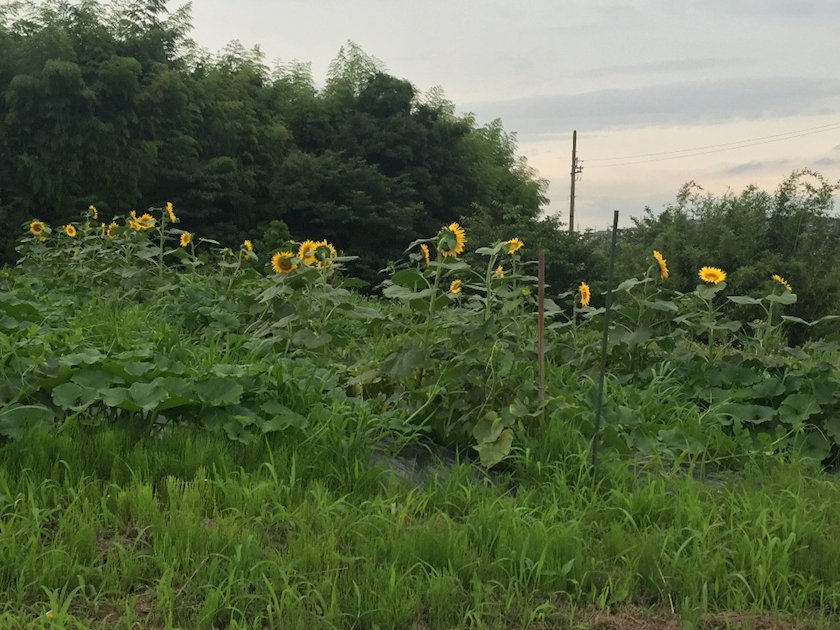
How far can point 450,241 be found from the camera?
2.73m

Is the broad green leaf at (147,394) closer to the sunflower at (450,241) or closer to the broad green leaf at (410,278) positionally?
the broad green leaf at (410,278)

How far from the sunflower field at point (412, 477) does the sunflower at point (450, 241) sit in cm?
1

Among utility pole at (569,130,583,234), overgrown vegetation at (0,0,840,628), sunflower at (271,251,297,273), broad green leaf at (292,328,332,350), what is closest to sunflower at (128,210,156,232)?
overgrown vegetation at (0,0,840,628)

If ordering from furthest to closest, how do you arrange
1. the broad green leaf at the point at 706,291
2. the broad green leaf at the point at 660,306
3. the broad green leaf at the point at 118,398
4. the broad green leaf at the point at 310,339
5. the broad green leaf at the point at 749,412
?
1. the broad green leaf at the point at 706,291
2. the broad green leaf at the point at 660,306
3. the broad green leaf at the point at 310,339
4. the broad green leaf at the point at 749,412
5. the broad green leaf at the point at 118,398

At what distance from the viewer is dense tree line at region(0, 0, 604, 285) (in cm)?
1400

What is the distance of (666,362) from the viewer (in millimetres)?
3312

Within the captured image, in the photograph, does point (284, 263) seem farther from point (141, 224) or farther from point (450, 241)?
point (141, 224)

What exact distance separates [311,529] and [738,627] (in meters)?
0.91

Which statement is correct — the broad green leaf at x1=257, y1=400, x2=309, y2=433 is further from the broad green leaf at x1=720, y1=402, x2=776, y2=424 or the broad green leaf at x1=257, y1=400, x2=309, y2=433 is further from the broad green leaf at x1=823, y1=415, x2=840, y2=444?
the broad green leaf at x1=823, y1=415, x2=840, y2=444

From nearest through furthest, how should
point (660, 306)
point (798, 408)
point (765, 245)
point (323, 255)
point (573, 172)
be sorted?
point (798, 408) < point (660, 306) < point (323, 255) < point (765, 245) < point (573, 172)

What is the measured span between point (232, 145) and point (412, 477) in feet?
53.2

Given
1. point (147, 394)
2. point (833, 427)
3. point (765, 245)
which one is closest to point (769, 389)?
point (833, 427)

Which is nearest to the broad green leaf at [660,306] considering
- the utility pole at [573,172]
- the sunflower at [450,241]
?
the sunflower at [450,241]

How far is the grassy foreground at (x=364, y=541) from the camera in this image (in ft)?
5.04
